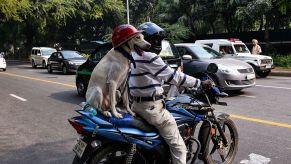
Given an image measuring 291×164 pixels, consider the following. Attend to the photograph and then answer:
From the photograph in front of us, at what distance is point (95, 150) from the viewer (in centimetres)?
380

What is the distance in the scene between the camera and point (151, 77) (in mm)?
3980

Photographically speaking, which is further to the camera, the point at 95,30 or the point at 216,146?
the point at 95,30

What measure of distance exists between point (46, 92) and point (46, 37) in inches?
1521

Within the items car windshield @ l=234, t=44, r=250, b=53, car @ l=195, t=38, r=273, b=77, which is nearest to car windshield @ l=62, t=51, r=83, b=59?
car @ l=195, t=38, r=273, b=77

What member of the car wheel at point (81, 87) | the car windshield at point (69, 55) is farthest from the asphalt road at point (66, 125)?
the car windshield at point (69, 55)

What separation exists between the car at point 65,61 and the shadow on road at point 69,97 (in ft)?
28.2

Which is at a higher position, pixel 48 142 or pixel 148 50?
pixel 148 50

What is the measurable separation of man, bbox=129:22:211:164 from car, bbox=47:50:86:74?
18.3 metres

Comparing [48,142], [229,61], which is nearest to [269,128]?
[48,142]

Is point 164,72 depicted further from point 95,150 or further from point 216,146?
point 216,146

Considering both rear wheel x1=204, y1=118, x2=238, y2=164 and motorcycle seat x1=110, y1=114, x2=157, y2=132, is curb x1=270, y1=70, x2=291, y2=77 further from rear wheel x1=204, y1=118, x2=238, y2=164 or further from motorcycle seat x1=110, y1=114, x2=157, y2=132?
motorcycle seat x1=110, y1=114, x2=157, y2=132

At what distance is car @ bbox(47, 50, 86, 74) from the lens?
72.9ft

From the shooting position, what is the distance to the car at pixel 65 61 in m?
22.2

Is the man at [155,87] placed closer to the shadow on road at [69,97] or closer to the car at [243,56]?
the shadow on road at [69,97]
